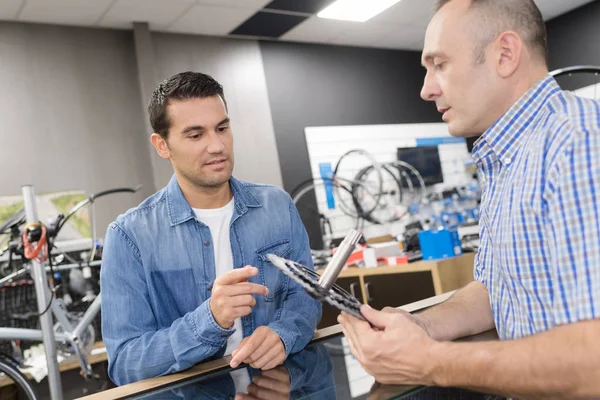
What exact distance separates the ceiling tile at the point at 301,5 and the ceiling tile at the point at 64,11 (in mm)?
1497

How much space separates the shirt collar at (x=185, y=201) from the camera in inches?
65.4

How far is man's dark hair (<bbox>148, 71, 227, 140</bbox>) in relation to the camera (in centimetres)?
177

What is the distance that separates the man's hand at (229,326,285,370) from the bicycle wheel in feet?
8.74

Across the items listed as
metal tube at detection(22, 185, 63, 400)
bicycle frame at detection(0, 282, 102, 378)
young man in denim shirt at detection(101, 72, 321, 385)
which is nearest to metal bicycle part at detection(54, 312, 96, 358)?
bicycle frame at detection(0, 282, 102, 378)

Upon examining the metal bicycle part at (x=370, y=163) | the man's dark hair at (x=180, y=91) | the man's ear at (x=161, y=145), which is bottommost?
the man's ear at (x=161, y=145)

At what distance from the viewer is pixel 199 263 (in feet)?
5.35

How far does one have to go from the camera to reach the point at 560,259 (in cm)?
82

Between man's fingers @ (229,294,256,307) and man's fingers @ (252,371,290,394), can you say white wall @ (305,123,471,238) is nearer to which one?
man's fingers @ (229,294,256,307)

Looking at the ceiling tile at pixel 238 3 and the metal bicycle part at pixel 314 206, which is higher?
the ceiling tile at pixel 238 3

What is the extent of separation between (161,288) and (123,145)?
3875 millimetres

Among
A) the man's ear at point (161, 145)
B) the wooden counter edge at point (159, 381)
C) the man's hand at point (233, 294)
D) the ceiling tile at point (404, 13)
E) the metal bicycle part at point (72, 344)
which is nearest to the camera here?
the wooden counter edge at point (159, 381)

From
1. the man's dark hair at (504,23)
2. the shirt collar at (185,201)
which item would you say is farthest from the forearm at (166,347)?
the man's dark hair at (504,23)

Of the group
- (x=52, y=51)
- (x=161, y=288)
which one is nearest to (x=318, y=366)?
(x=161, y=288)

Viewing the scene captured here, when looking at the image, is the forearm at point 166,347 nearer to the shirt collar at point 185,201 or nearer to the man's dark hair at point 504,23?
the shirt collar at point 185,201
